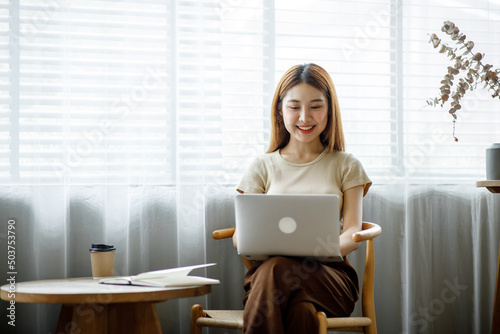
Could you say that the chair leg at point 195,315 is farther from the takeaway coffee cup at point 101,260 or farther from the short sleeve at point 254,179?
the short sleeve at point 254,179

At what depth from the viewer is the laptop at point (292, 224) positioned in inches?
58.1

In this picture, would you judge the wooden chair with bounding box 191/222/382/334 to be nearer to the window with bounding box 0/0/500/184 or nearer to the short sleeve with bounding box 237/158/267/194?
the short sleeve with bounding box 237/158/267/194

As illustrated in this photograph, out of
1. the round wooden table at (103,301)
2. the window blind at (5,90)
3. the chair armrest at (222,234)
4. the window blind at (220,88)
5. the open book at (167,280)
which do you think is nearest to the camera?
the round wooden table at (103,301)

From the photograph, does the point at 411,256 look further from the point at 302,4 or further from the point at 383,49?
the point at 302,4

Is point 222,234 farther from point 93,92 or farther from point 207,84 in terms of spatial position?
point 93,92

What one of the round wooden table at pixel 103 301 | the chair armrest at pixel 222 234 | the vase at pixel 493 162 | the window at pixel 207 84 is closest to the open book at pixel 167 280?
the round wooden table at pixel 103 301

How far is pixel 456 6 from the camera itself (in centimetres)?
225

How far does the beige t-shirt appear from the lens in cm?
185

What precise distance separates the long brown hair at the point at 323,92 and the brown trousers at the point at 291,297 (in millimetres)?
528

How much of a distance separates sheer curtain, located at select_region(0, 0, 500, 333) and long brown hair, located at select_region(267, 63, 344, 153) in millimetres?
117

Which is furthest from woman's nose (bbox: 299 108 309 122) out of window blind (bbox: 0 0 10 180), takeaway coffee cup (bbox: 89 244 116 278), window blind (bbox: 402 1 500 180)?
window blind (bbox: 0 0 10 180)

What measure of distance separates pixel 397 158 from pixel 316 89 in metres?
0.56

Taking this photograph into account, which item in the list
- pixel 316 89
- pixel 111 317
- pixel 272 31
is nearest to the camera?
pixel 111 317

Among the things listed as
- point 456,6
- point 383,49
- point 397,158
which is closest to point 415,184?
point 397,158
